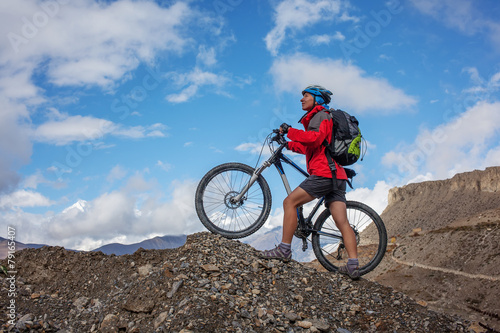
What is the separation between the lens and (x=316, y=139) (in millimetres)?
6578

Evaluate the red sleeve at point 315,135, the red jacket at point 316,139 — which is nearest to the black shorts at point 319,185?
the red jacket at point 316,139

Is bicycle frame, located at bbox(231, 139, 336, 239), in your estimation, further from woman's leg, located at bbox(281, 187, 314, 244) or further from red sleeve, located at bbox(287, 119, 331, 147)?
red sleeve, located at bbox(287, 119, 331, 147)

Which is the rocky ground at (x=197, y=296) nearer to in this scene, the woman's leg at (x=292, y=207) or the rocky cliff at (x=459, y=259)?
the woman's leg at (x=292, y=207)

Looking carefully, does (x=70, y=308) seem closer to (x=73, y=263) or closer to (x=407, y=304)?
(x=73, y=263)

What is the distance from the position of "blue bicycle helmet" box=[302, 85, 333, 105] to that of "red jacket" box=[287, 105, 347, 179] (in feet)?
0.83

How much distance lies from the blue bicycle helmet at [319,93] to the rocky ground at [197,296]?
300 cm

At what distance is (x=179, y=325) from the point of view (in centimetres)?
498

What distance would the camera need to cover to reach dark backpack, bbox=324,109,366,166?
6789mm

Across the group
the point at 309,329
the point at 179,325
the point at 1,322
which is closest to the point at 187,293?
the point at 179,325

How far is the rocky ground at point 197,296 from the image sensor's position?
5.38m

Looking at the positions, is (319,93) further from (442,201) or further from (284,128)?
(442,201)

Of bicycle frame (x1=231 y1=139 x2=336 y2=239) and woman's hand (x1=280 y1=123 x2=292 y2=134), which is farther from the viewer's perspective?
bicycle frame (x1=231 y1=139 x2=336 y2=239)

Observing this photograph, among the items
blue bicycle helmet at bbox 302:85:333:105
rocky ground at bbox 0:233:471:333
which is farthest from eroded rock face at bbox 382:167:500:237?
blue bicycle helmet at bbox 302:85:333:105

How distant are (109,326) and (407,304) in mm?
4844
